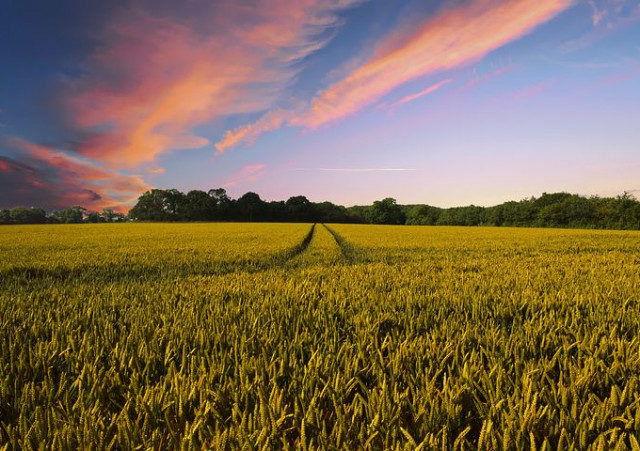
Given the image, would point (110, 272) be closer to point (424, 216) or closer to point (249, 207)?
point (249, 207)

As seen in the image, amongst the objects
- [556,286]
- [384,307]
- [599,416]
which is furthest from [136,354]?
[556,286]

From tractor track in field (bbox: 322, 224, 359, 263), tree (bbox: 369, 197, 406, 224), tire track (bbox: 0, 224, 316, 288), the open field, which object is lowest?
tractor track in field (bbox: 322, 224, 359, 263)

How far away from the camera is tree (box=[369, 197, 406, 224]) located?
138 metres

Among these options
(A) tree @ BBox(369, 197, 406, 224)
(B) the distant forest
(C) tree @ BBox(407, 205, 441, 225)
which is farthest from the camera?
(A) tree @ BBox(369, 197, 406, 224)

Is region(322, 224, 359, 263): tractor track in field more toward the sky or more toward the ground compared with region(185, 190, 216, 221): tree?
more toward the ground

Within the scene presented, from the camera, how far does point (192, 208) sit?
12694 cm

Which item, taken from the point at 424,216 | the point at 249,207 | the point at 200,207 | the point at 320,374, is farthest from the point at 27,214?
the point at 320,374

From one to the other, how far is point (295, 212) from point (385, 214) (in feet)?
133

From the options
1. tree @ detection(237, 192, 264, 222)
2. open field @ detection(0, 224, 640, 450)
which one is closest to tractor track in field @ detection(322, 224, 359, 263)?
open field @ detection(0, 224, 640, 450)

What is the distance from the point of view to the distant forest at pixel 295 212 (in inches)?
3901

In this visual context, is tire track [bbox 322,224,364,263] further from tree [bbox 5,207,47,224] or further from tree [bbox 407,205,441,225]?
tree [bbox 5,207,47,224]

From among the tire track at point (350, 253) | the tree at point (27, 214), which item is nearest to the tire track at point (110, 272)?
the tire track at point (350, 253)

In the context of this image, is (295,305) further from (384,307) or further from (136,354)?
(136,354)

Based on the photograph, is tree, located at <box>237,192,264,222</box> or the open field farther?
tree, located at <box>237,192,264,222</box>
